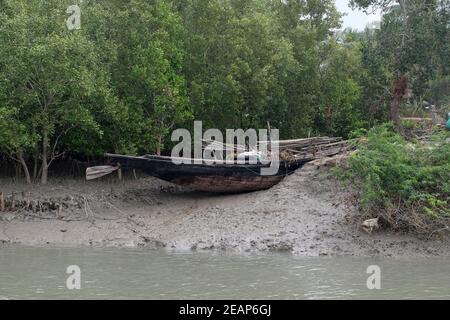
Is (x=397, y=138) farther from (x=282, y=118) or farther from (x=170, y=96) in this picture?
(x=282, y=118)

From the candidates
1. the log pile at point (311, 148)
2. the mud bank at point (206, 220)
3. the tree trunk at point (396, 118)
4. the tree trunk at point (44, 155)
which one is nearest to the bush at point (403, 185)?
the mud bank at point (206, 220)

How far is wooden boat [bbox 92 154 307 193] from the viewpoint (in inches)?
712

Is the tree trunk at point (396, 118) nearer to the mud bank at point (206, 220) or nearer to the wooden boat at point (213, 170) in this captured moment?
the wooden boat at point (213, 170)

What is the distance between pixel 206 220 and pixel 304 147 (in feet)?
Answer: 17.7

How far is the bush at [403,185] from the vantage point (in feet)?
49.9

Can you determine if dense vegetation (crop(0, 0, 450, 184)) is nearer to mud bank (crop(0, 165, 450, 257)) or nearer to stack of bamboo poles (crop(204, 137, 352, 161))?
mud bank (crop(0, 165, 450, 257))

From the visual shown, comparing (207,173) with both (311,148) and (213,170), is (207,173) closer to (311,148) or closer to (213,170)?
(213,170)

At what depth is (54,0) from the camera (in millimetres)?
19031

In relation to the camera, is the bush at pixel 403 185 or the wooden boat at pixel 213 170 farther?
the wooden boat at pixel 213 170

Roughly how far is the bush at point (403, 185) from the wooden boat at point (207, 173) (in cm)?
377

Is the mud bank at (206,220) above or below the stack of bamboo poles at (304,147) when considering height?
below

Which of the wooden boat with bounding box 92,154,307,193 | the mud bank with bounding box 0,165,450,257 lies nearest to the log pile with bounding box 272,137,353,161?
the wooden boat with bounding box 92,154,307,193

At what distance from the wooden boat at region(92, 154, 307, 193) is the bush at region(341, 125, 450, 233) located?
12.4ft

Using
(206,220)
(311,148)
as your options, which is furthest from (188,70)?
(206,220)
